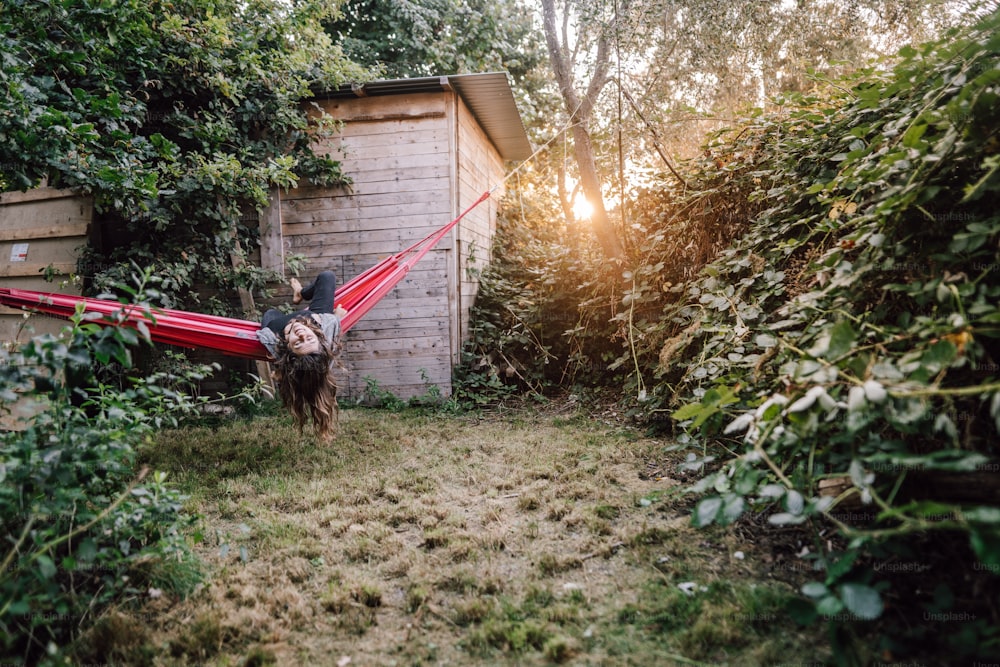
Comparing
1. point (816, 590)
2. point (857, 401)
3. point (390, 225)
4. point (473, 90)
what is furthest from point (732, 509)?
point (473, 90)

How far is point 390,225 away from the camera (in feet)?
12.7

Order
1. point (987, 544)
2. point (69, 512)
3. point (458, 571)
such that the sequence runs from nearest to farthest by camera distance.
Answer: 1. point (987, 544)
2. point (69, 512)
3. point (458, 571)

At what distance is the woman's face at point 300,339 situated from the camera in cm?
255

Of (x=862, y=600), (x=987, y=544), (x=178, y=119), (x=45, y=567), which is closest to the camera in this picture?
(x=987, y=544)

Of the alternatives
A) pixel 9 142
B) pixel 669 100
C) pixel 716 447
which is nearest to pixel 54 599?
pixel 9 142

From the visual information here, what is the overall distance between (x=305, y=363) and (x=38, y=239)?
2629mm

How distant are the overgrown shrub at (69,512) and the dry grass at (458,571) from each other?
0.33ft

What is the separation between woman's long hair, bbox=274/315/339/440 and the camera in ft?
8.43

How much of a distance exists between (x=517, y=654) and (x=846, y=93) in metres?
2.68

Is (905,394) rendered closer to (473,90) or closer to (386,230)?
(386,230)

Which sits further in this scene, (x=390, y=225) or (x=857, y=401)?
(x=390, y=225)

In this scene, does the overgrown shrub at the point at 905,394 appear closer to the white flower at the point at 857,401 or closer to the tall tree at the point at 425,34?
the white flower at the point at 857,401

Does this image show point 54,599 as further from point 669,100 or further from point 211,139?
point 669,100

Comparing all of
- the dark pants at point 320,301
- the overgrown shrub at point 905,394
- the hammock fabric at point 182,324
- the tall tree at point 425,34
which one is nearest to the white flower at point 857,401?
the overgrown shrub at point 905,394
